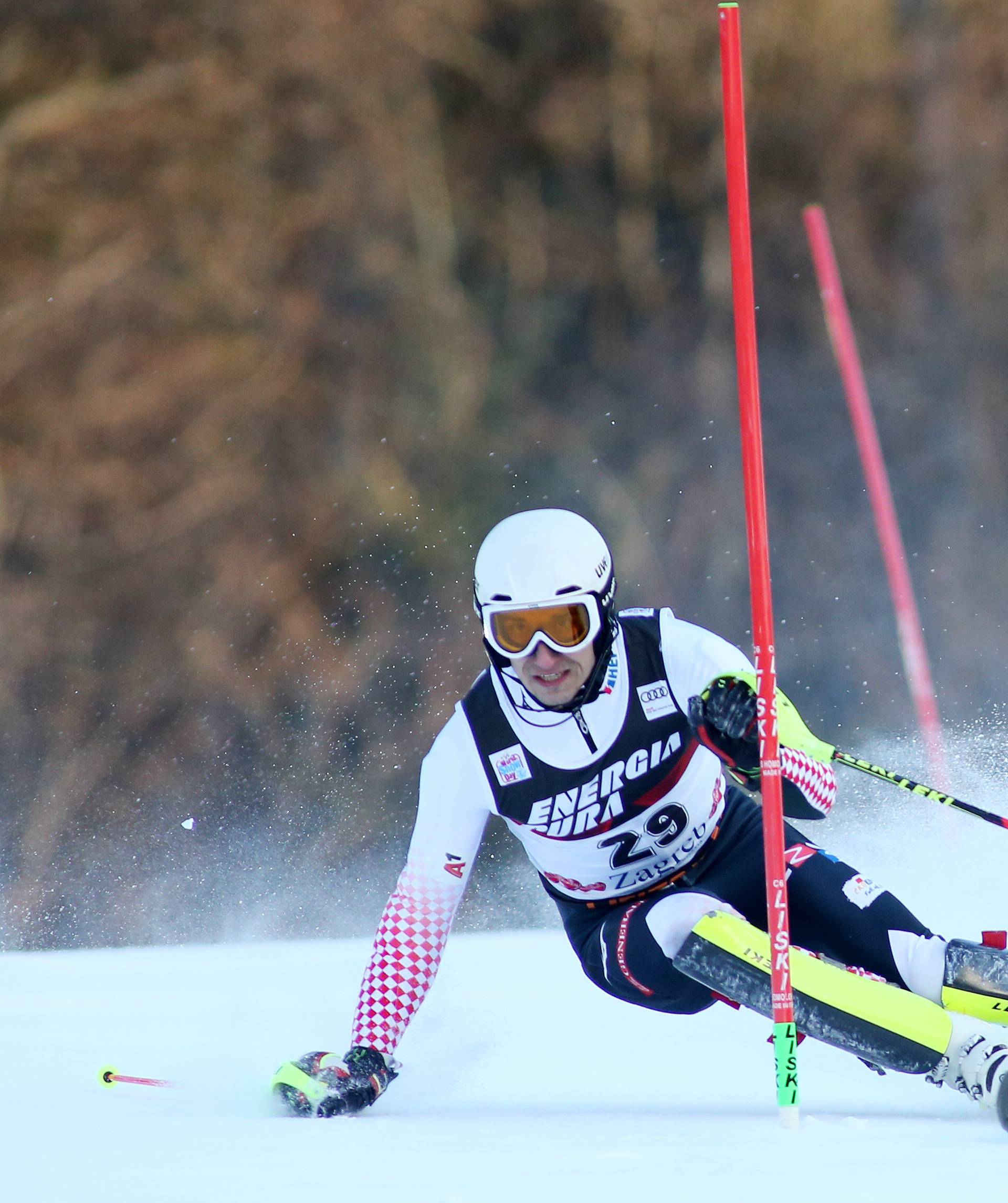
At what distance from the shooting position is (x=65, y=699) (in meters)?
7.13

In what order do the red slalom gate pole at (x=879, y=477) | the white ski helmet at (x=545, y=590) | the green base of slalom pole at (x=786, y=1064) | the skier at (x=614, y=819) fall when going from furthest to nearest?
the red slalom gate pole at (x=879, y=477)
the white ski helmet at (x=545, y=590)
the skier at (x=614, y=819)
the green base of slalom pole at (x=786, y=1064)

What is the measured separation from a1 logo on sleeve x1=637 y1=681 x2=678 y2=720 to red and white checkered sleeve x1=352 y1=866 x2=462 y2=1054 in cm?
36

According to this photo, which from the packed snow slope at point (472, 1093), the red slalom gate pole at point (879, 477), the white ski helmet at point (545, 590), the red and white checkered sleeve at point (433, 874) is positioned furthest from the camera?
the red slalom gate pole at point (879, 477)

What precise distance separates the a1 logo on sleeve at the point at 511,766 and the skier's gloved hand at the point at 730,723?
0.91ft

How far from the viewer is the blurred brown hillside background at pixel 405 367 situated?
23.7ft

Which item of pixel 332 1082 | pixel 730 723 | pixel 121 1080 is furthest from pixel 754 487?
pixel 121 1080

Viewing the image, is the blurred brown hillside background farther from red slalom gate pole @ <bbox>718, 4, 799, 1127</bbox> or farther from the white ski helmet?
red slalom gate pole @ <bbox>718, 4, 799, 1127</bbox>

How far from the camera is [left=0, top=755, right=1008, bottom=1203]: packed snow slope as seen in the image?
1288mm

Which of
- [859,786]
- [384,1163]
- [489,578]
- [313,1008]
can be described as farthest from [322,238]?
[384,1163]

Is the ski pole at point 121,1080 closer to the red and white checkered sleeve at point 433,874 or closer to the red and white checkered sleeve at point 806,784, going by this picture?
the red and white checkered sleeve at point 433,874

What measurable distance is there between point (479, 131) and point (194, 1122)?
7065 mm

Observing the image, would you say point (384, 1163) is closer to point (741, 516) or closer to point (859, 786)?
point (859, 786)

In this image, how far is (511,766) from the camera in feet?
6.89

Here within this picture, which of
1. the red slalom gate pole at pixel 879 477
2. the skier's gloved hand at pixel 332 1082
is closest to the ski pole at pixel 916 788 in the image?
the skier's gloved hand at pixel 332 1082
